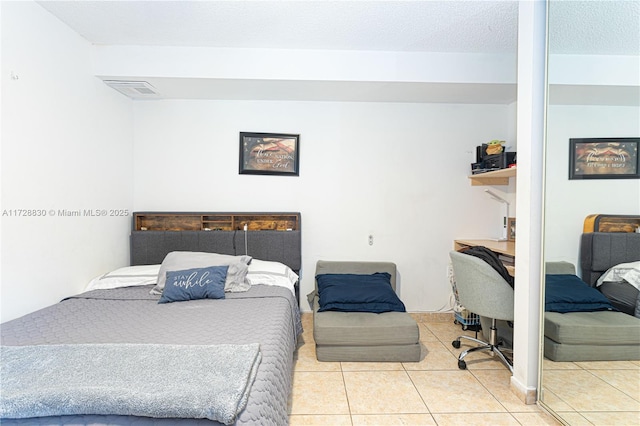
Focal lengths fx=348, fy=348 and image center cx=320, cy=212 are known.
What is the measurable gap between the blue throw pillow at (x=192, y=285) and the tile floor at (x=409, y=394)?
2.87ft

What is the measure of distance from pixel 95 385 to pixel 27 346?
67 cm

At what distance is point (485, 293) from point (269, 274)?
1781 mm

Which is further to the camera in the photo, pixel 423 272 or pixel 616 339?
pixel 423 272

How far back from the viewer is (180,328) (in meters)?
2.09

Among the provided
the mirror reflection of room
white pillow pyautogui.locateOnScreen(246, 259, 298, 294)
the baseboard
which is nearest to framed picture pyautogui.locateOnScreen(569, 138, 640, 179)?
the mirror reflection of room

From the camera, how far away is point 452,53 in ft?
10.3

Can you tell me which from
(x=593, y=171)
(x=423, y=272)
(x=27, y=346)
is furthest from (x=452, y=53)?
(x=27, y=346)

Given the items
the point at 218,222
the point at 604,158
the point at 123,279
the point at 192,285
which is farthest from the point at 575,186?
the point at 123,279

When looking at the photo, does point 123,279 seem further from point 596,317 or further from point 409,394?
point 596,317

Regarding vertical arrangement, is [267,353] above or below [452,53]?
below

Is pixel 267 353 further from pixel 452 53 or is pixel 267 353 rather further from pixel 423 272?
pixel 452 53

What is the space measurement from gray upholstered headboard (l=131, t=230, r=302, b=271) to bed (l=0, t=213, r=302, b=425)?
17.0 inches

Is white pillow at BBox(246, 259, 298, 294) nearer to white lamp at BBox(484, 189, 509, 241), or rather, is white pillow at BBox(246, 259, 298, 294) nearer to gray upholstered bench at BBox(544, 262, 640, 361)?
gray upholstered bench at BBox(544, 262, 640, 361)

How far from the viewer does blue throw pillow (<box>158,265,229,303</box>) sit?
267 centimetres
